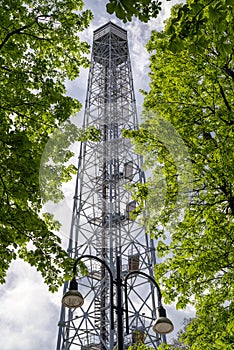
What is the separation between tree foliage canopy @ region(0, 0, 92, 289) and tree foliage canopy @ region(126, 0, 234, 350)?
1715 mm

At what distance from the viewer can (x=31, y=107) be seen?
257 inches

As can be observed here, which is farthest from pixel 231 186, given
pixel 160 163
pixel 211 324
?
pixel 211 324

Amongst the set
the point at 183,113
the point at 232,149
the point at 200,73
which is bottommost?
the point at 232,149

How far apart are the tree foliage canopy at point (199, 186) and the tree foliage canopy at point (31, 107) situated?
1715 mm

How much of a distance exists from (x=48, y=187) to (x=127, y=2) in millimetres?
3599

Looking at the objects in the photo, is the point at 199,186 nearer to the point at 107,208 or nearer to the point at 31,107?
the point at 31,107

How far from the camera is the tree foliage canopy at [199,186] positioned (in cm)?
568

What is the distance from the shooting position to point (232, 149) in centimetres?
578

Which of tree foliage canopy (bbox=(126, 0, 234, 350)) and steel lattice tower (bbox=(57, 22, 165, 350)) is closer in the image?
tree foliage canopy (bbox=(126, 0, 234, 350))

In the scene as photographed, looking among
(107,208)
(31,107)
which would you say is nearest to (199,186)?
(31,107)

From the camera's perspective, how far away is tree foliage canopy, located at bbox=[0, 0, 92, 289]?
536 cm

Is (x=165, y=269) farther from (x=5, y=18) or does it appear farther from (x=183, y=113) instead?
(x=5, y=18)

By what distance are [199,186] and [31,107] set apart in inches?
121

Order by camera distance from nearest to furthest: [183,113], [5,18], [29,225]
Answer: [29,225]
[5,18]
[183,113]
